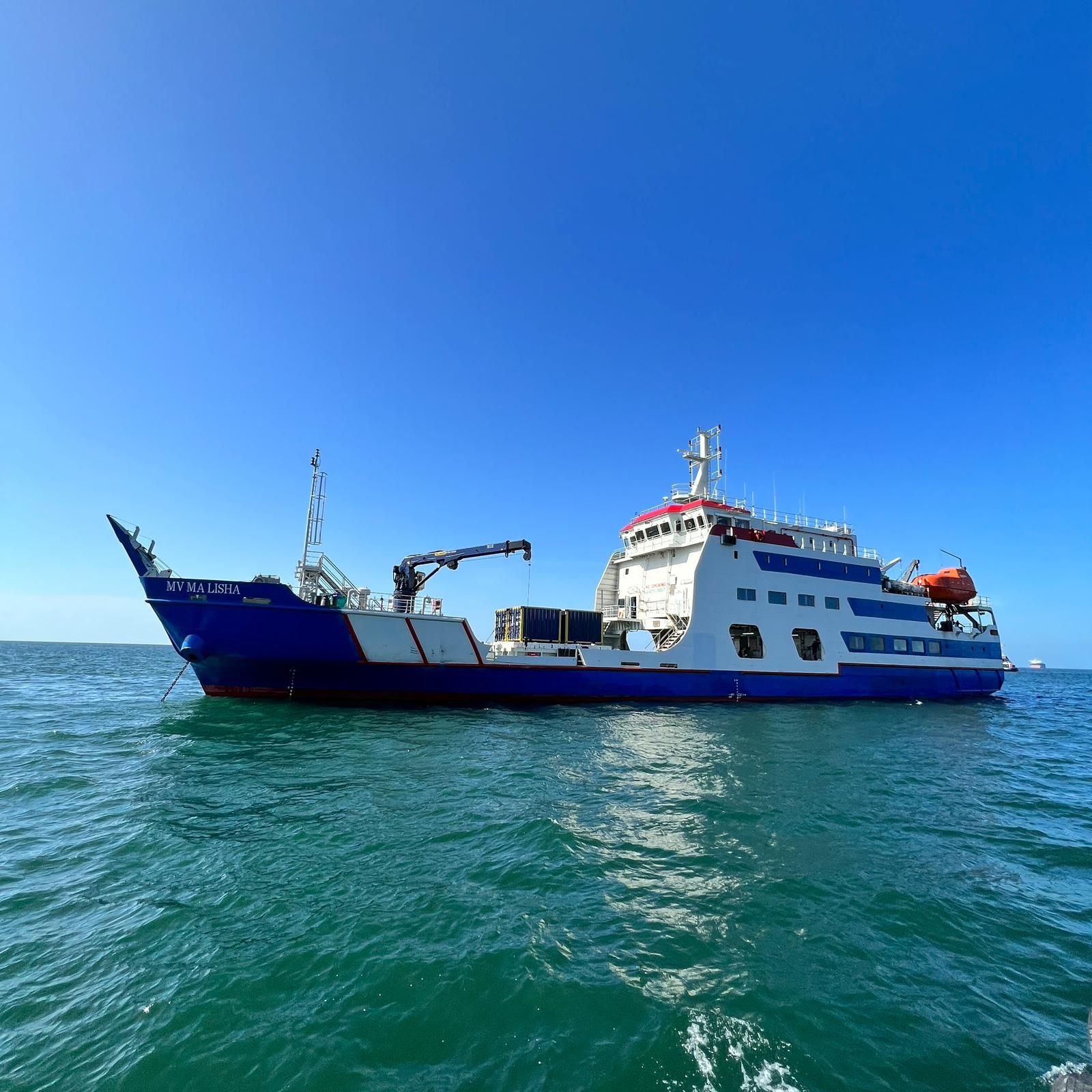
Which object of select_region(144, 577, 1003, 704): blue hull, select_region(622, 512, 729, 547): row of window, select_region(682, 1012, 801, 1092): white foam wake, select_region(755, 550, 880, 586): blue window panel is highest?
select_region(622, 512, 729, 547): row of window

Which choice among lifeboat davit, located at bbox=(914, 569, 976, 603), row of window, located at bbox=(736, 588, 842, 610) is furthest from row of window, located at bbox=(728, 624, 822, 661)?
lifeboat davit, located at bbox=(914, 569, 976, 603)

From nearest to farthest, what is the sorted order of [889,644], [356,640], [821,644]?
[356,640], [821,644], [889,644]

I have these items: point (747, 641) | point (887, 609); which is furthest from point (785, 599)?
point (887, 609)

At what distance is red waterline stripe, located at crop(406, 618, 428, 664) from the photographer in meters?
18.4

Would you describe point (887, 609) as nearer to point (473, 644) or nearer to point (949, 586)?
point (949, 586)

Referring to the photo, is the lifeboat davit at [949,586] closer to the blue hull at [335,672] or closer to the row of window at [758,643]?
the row of window at [758,643]

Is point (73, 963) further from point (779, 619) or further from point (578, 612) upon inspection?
point (779, 619)

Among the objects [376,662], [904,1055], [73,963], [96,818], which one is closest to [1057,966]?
[904,1055]

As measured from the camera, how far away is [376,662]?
18.1m

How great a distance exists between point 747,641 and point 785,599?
261 cm

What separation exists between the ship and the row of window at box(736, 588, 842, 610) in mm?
64

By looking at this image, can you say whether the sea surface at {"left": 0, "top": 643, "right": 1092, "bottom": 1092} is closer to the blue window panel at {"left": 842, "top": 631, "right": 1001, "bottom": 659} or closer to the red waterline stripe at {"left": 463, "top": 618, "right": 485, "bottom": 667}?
the red waterline stripe at {"left": 463, "top": 618, "right": 485, "bottom": 667}

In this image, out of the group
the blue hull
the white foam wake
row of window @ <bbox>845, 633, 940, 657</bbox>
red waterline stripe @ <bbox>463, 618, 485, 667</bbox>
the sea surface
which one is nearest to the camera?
the white foam wake

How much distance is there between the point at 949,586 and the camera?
30344mm
